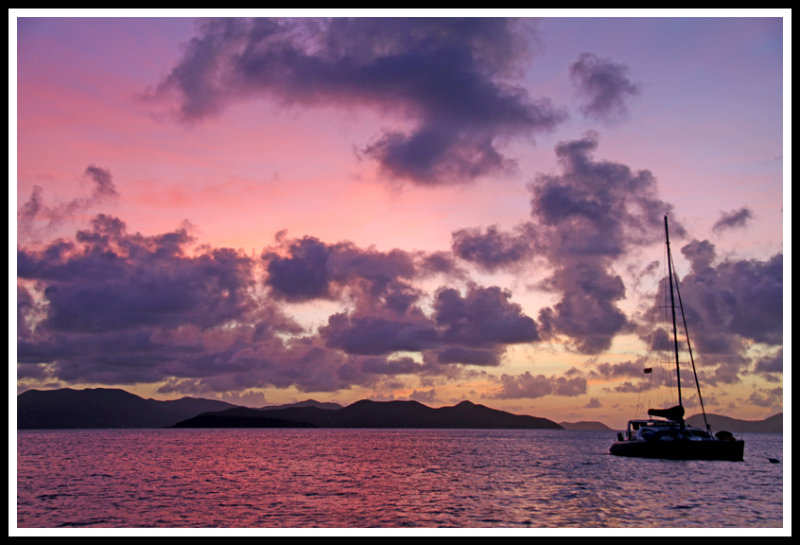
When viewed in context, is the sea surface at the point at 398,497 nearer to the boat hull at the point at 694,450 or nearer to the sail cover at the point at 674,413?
the boat hull at the point at 694,450

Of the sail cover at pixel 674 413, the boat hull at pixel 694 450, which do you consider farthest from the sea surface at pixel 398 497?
the sail cover at pixel 674 413

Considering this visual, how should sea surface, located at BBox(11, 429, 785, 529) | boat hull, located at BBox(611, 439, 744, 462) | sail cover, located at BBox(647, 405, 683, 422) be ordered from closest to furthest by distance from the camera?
1. sea surface, located at BBox(11, 429, 785, 529)
2. boat hull, located at BBox(611, 439, 744, 462)
3. sail cover, located at BBox(647, 405, 683, 422)

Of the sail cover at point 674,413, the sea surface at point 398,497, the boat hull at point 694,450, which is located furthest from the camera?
the sail cover at point 674,413

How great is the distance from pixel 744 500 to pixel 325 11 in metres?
45.0

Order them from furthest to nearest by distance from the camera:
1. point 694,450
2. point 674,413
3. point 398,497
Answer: point 674,413, point 694,450, point 398,497

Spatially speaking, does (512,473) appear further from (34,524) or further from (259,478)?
(34,524)

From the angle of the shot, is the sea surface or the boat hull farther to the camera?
the boat hull

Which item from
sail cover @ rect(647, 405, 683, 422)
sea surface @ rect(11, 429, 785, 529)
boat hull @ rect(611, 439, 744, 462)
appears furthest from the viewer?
sail cover @ rect(647, 405, 683, 422)

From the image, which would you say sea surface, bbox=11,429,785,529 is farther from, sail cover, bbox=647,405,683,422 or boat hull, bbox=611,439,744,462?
sail cover, bbox=647,405,683,422

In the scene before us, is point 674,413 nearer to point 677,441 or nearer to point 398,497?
point 677,441

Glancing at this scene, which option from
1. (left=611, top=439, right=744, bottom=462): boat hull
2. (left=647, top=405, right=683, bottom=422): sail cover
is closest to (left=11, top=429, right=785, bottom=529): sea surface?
(left=611, top=439, right=744, bottom=462): boat hull

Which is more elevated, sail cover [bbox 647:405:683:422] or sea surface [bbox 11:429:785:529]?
sail cover [bbox 647:405:683:422]

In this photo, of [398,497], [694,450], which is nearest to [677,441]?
[694,450]

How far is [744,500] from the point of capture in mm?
47281
